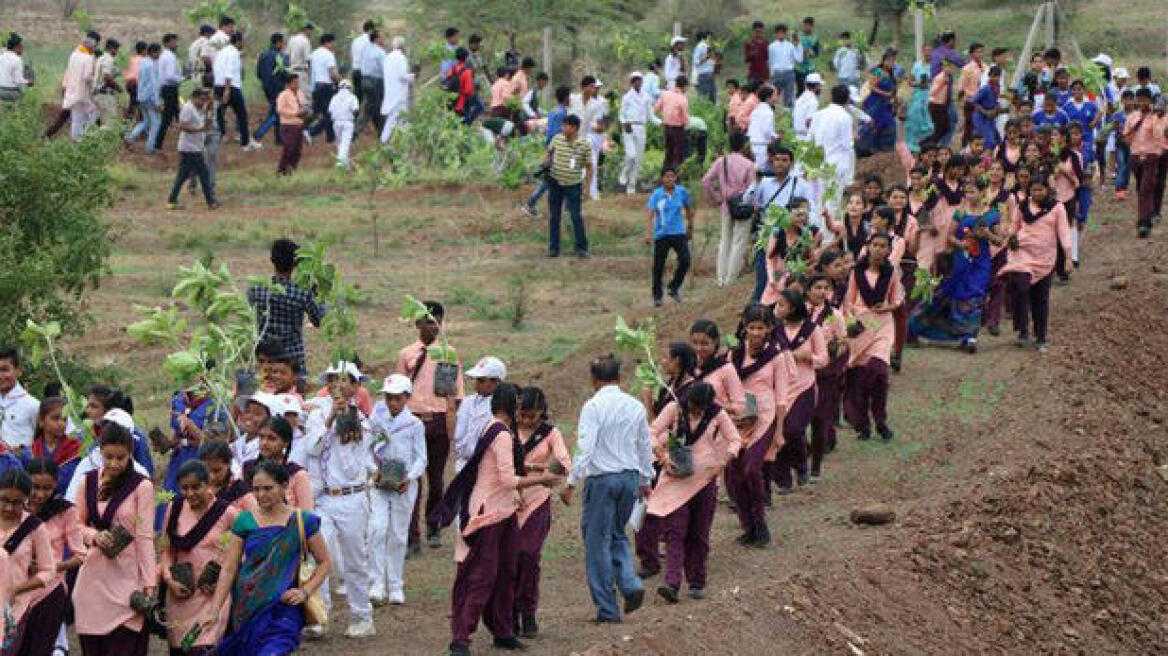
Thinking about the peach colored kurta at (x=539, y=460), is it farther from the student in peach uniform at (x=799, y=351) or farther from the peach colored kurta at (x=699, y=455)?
the student in peach uniform at (x=799, y=351)

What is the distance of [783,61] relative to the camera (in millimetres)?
32250

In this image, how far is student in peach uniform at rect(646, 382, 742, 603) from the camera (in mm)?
12469

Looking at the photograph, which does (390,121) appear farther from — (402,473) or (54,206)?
(402,473)

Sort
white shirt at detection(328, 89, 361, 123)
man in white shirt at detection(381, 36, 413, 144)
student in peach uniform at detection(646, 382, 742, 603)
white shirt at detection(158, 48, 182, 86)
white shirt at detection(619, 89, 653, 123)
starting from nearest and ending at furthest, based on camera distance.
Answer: student in peach uniform at detection(646, 382, 742, 603) → white shirt at detection(619, 89, 653, 123) → white shirt at detection(328, 89, 361, 123) → white shirt at detection(158, 48, 182, 86) → man in white shirt at detection(381, 36, 413, 144)

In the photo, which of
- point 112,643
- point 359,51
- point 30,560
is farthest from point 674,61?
point 30,560

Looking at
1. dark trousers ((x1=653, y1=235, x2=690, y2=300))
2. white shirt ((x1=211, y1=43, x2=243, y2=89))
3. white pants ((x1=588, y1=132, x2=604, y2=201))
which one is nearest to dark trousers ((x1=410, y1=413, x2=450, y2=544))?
dark trousers ((x1=653, y1=235, x2=690, y2=300))

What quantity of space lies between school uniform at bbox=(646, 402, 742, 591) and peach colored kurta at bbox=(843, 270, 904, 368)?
163 inches

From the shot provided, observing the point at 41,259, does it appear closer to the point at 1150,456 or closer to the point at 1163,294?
the point at 1150,456

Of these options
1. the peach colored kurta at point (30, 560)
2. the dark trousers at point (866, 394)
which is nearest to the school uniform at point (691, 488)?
the peach colored kurta at point (30, 560)

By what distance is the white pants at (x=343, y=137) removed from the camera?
28.9m

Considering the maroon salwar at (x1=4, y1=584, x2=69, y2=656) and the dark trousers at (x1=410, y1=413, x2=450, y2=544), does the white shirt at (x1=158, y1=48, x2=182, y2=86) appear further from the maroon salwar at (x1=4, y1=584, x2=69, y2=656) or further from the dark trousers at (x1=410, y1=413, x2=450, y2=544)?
the maroon salwar at (x1=4, y1=584, x2=69, y2=656)

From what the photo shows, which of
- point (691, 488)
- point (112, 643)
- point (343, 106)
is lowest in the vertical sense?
point (112, 643)

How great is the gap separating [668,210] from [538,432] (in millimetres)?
9032

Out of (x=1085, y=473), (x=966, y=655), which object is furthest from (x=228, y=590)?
(x=1085, y=473)
